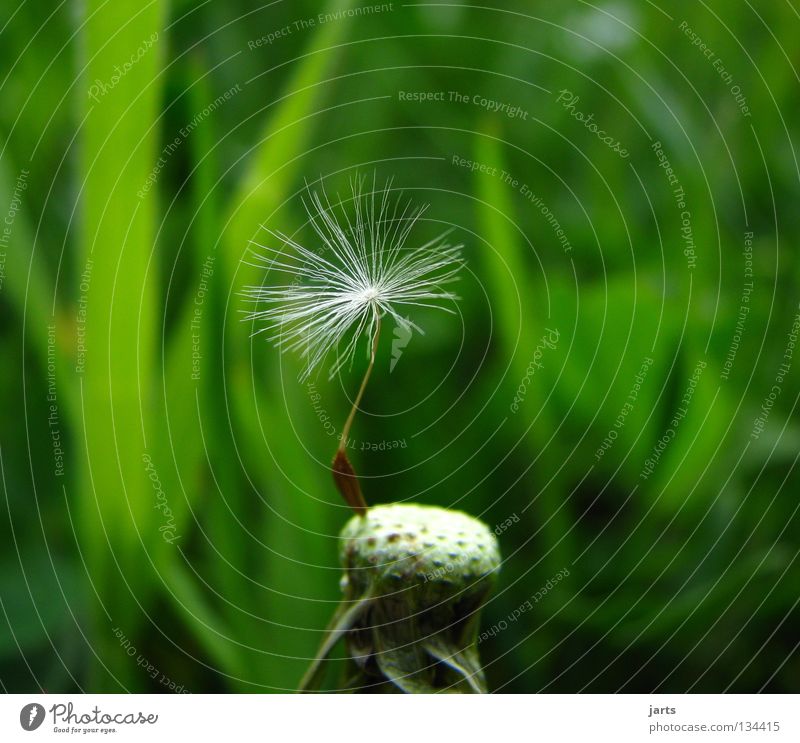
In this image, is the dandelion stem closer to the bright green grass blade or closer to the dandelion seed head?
the dandelion seed head

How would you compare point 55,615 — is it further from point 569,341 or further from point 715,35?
point 715,35

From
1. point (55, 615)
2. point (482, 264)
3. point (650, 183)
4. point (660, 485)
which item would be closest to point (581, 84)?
point (650, 183)
